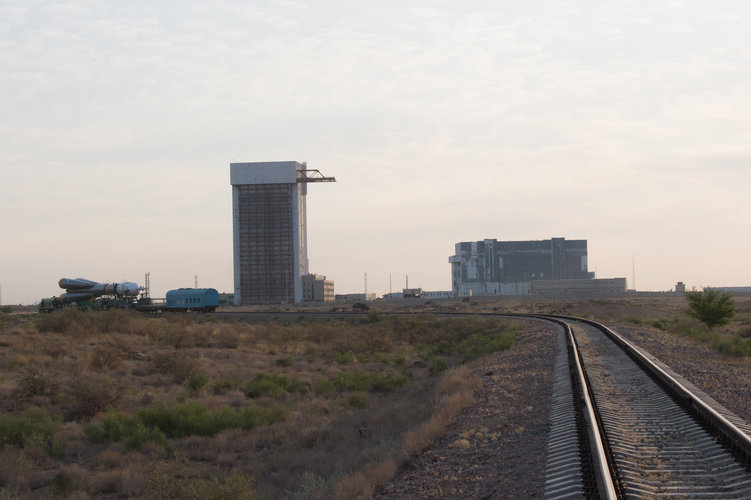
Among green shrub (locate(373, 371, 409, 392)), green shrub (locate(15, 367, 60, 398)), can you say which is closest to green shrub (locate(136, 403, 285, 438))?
green shrub (locate(15, 367, 60, 398))

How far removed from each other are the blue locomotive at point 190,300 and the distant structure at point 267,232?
75.3m

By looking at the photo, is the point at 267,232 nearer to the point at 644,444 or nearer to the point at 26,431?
the point at 26,431

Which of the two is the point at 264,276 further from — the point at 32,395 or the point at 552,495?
the point at 552,495

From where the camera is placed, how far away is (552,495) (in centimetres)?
743

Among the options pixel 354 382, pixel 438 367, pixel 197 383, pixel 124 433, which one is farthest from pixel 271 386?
pixel 438 367

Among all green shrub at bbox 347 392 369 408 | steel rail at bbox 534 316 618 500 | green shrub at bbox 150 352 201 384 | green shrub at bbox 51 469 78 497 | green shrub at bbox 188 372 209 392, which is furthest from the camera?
green shrub at bbox 150 352 201 384

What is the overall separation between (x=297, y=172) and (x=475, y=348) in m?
138

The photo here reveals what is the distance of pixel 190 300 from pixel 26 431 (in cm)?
7316

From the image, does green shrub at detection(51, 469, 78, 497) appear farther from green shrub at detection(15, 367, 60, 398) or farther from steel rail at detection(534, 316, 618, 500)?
steel rail at detection(534, 316, 618, 500)

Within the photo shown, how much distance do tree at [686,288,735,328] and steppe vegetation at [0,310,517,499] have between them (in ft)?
54.5

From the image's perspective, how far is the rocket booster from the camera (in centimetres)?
8244

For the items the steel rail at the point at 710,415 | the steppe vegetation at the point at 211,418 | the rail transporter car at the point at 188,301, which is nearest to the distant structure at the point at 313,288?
the rail transporter car at the point at 188,301

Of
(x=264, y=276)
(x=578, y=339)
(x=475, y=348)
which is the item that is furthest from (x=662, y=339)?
(x=264, y=276)

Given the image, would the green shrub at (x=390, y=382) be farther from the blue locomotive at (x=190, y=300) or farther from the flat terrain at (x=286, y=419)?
the blue locomotive at (x=190, y=300)
